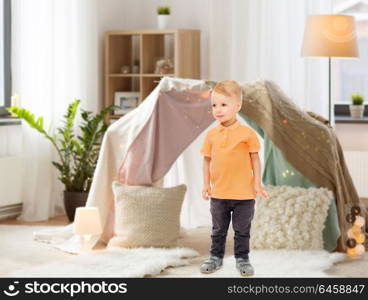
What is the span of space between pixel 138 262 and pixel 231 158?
6.30ft

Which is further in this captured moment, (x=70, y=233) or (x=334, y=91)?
(x=334, y=91)

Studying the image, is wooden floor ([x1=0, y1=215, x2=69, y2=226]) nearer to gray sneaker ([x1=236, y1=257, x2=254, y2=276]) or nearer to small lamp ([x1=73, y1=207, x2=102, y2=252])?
small lamp ([x1=73, y1=207, x2=102, y2=252])

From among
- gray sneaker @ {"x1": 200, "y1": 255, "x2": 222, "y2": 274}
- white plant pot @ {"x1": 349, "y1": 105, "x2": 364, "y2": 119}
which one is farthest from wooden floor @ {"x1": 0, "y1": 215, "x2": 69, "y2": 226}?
gray sneaker @ {"x1": 200, "y1": 255, "x2": 222, "y2": 274}

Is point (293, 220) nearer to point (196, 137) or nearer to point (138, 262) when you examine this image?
point (196, 137)

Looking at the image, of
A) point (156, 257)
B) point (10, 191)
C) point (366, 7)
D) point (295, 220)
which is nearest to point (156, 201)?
point (156, 257)

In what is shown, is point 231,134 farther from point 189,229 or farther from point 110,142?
point 189,229

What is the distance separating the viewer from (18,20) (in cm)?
599

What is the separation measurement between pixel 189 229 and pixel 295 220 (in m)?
1.14

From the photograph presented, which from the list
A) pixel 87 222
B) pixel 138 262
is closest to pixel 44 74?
pixel 87 222

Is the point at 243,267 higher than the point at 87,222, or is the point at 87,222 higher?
the point at 243,267

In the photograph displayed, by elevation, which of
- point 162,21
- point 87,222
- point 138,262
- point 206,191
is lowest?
point 138,262

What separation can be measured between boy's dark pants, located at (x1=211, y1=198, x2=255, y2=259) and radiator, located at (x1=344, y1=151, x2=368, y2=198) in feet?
11.9

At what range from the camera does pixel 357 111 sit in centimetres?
635

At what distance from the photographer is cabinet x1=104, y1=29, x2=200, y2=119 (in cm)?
654
